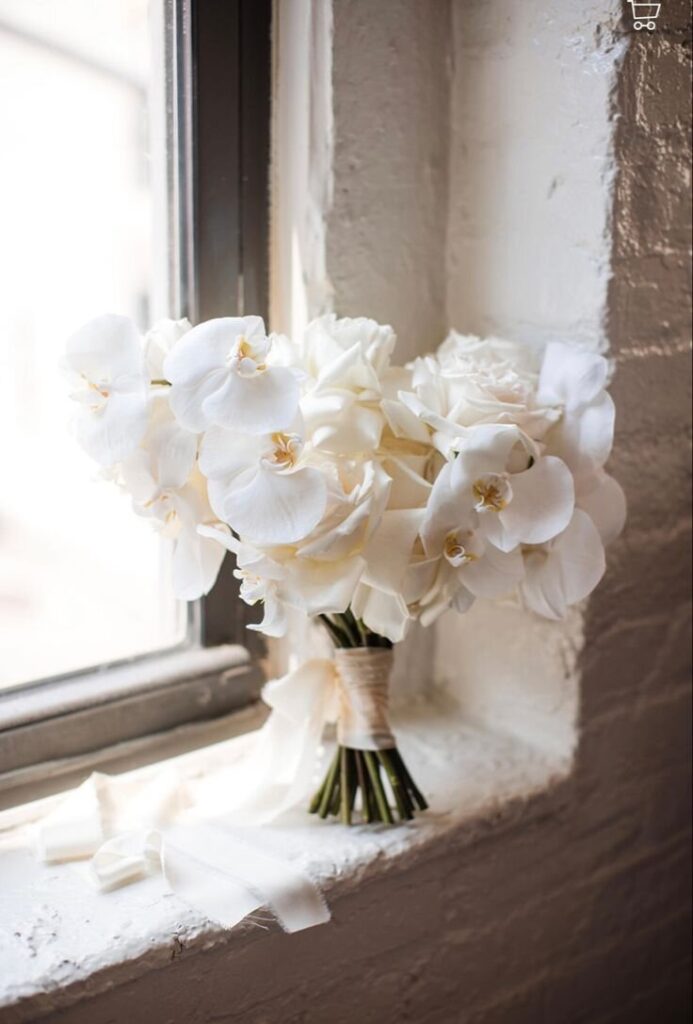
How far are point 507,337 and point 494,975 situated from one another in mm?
738

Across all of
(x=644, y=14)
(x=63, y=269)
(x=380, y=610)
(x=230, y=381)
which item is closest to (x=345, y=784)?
(x=380, y=610)

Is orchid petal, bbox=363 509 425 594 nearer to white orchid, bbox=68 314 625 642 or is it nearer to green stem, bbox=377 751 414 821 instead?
white orchid, bbox=68 314 625 642

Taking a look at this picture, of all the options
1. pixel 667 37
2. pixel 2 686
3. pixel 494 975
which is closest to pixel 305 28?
pixel 667 37

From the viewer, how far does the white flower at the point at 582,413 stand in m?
0.99

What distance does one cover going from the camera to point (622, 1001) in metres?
1.44

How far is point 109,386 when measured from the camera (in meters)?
0.90

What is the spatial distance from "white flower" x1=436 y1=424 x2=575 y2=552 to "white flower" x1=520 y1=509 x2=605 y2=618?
0.05 meters

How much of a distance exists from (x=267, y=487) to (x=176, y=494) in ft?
0.36

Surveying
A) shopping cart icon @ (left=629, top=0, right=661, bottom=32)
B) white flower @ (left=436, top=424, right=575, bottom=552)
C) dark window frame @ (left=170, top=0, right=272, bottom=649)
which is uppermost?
shopping cart icon @ (left=629, top=0, right=661, bottom=32)

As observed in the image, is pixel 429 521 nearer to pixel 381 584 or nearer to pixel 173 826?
pixel 381 584

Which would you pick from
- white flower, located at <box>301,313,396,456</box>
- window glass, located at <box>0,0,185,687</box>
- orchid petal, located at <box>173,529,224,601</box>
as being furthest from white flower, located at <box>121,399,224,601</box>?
window glass, located at <box>0,0,185,687</box>

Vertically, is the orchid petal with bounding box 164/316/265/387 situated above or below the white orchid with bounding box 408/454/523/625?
above

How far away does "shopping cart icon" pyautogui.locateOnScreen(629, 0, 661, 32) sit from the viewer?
1.12 m

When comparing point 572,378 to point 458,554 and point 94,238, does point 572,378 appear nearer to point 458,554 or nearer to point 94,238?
point 458,554
